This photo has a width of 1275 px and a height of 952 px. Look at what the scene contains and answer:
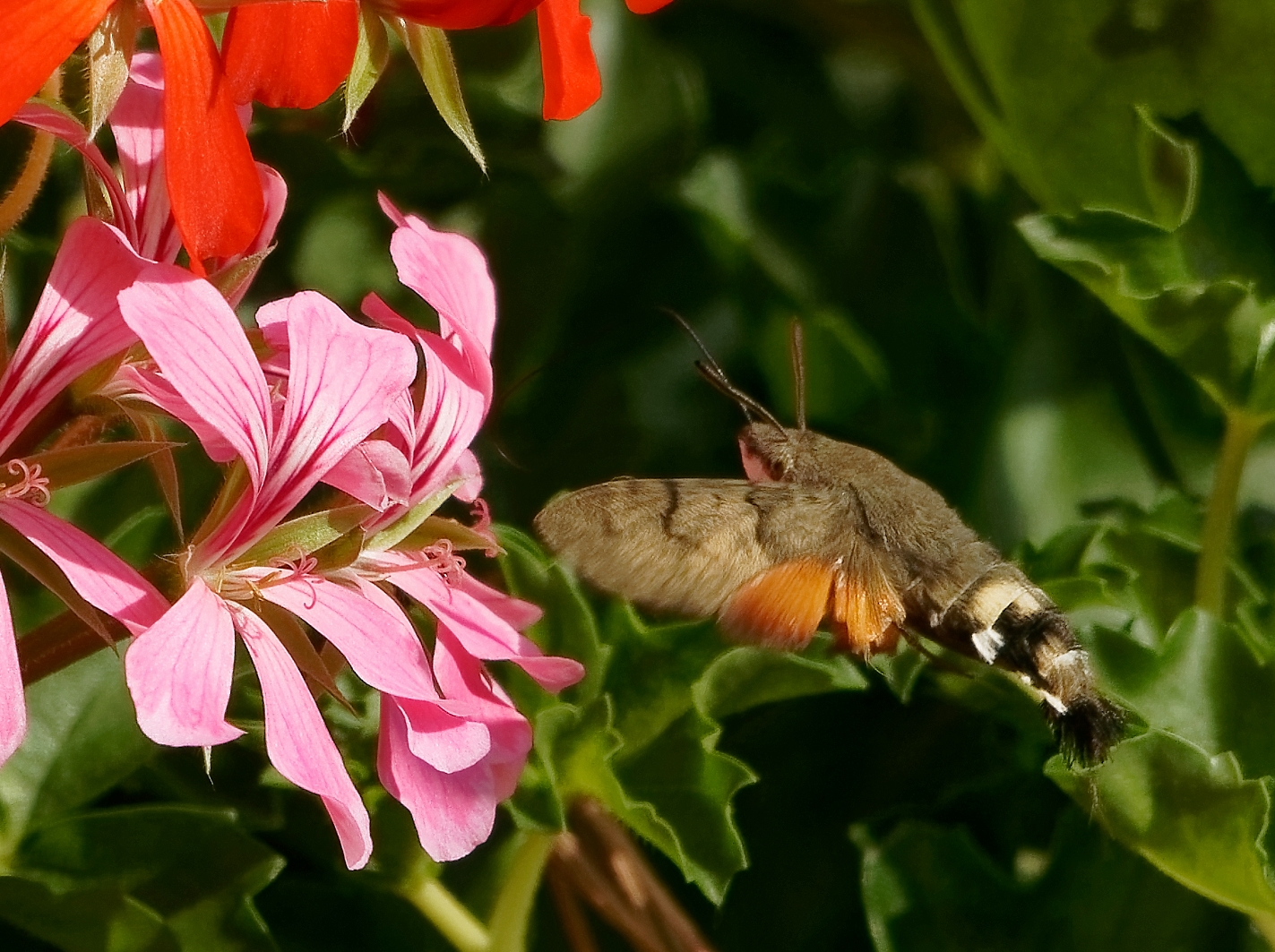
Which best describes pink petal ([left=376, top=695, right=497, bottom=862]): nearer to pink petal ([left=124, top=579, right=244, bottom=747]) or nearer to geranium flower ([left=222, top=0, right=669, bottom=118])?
pink petal ([left=124, top=579, right=244, bottom=747])

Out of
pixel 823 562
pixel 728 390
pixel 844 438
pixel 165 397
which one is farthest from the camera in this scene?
pixel 844 438

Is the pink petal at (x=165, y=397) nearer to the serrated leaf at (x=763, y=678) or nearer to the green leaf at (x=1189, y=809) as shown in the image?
the serrated leaf at (x=763, y=678)

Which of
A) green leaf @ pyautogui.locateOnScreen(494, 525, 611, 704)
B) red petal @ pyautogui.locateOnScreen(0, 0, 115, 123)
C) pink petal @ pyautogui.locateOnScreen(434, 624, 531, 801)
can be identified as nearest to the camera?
red petal @ pyautogui.locateOnScreen(0, 0, 115, 123)

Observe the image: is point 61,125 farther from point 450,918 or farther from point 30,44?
point 450,918

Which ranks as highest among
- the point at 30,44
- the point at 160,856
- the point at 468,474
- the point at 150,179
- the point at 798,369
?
the point at 30,44

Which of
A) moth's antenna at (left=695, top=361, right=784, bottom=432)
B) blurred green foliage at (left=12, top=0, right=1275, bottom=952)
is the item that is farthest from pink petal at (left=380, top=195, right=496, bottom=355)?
moth's antenna at (left=695, top=361, right=784, bottom=432)

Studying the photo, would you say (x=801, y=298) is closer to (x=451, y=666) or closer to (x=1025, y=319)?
(x=1025, y=319)

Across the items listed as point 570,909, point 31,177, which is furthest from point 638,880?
point 31,177

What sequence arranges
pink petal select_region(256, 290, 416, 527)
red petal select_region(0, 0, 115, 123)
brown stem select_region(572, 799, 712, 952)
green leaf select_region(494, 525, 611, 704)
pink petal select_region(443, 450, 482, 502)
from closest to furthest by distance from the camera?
red petal select_region(0, 0, 115, 123) < pink petal select_region(256, 290, 416, 527) < pink petal select_region(443, 450, 482, 502) < green leaf select_region(494, 525, 611, 704) < brown stem select_region(572, 799, 712, 952)
